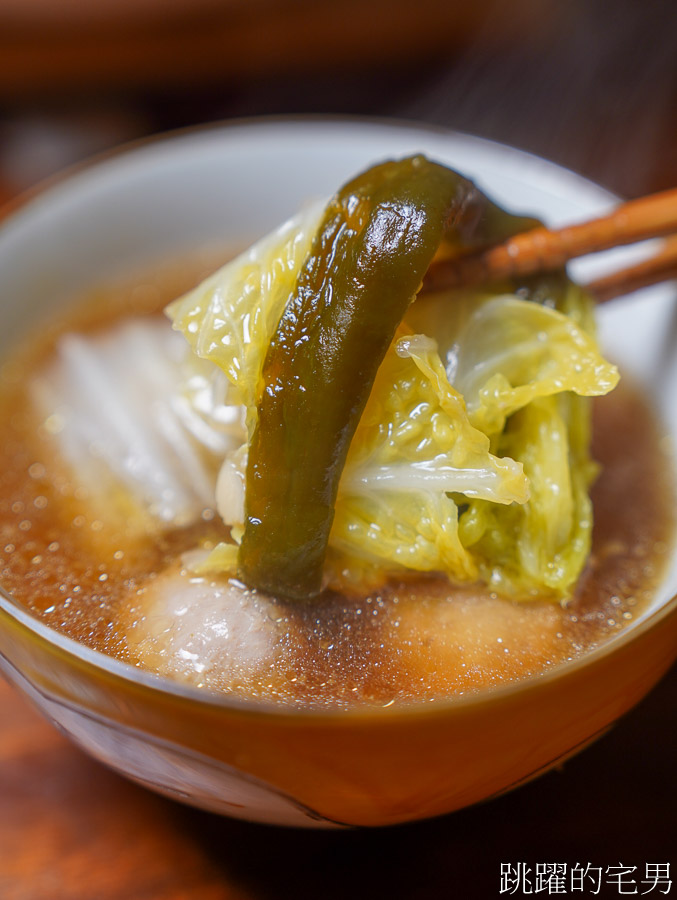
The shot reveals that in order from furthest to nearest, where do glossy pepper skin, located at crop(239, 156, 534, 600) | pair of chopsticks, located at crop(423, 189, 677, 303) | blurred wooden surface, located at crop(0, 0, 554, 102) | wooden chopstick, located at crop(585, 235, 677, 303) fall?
blurred wooden surface, located at crop(0, 0, 554, 102), wooden chopstick, located at crop(585, 235, 677, 303), pair of chopsticks, located at crop(423, 189, 677, 303), glossy pepper skin, located at crop(239, 156, 534, 600)

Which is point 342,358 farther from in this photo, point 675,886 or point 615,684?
point 675,886

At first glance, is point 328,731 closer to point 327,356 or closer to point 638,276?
point 327,356

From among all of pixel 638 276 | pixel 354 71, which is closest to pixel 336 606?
pixel 638 276

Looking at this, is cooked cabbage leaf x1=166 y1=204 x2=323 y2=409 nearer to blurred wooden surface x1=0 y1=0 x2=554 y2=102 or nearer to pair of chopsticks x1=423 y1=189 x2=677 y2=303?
pair of chopsticks x1=423 y1=189 x2=677 y2=303

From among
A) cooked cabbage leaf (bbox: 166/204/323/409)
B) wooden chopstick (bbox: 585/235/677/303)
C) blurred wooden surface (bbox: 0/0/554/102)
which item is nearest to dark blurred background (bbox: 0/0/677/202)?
blurred wooden surface (bbox: 0/0/554/102)

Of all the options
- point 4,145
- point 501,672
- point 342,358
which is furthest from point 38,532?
point 4,145

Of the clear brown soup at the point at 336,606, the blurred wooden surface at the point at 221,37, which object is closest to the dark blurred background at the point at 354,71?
the blurred wooden surface at the point at 221,37

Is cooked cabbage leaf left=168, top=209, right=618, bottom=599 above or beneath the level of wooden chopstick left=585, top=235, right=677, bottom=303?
beneath

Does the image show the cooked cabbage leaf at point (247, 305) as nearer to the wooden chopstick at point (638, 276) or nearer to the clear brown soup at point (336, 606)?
the clear brown soup at point (336, 606)
